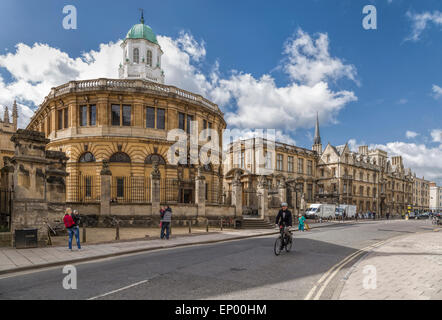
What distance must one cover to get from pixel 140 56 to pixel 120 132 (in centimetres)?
2034

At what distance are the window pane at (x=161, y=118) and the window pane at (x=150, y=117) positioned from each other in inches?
20.1

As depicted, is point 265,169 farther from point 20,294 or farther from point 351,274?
point 20,294

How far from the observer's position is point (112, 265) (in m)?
9.16

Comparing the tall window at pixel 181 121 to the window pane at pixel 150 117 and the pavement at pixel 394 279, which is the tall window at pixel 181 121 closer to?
the window pane at pixel 150 117

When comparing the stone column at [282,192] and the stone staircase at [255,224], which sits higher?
the stone column at [282,192]

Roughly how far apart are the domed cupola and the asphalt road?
37.1 meters

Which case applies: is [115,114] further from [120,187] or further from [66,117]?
Answer: [120,187]

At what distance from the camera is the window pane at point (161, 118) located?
29.1 metres

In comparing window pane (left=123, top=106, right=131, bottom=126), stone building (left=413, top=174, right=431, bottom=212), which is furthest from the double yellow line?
stone building (left=413, top=174, right=431, bottom=212)

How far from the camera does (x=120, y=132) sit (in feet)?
90.1

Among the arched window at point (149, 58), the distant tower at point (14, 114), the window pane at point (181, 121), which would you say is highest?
the arched window at point (149, 58)

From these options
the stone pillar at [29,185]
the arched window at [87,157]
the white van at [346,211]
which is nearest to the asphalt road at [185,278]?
the stone pillar at [29,185]

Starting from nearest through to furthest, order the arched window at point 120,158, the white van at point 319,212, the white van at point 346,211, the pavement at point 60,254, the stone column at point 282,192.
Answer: the pavement at point 60,254 → the arched window at point 120,158 → the stone column at point 282,192 → the white van at point 319,212 → the white van at point 346,211
